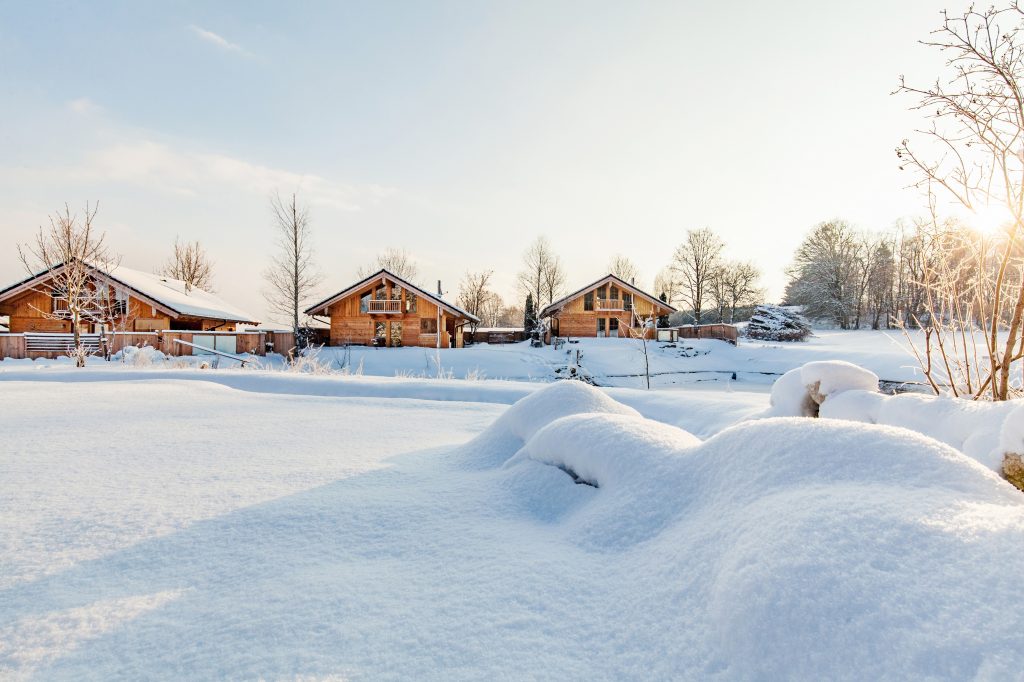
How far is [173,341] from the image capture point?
20.9m

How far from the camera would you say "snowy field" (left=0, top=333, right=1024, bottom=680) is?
105 cm

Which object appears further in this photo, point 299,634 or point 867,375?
point 867,375

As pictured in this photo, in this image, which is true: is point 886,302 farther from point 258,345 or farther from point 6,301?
point 6,301

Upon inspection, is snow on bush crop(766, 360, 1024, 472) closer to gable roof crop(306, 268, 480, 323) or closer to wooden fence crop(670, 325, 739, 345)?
gable roof crop(306, 268, 480, 323)

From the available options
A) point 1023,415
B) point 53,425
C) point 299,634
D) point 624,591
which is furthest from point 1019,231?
point 53,425

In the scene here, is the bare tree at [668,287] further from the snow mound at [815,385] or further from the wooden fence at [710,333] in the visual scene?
the snow mound at [815,385]

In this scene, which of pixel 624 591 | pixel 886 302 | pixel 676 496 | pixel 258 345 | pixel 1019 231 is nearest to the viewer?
pixel 624 591

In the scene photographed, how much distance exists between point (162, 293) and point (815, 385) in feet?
97.2

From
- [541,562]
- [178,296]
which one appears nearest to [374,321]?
[178,296]

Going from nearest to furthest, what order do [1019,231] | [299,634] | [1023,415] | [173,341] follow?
[299,634] → [1023,415] → [1019,231] → [173,341]

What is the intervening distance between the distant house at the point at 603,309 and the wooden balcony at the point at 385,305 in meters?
12.5

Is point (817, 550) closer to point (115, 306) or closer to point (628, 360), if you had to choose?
point (628, 360)

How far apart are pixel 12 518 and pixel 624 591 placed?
2666mm

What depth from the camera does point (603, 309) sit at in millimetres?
35469
